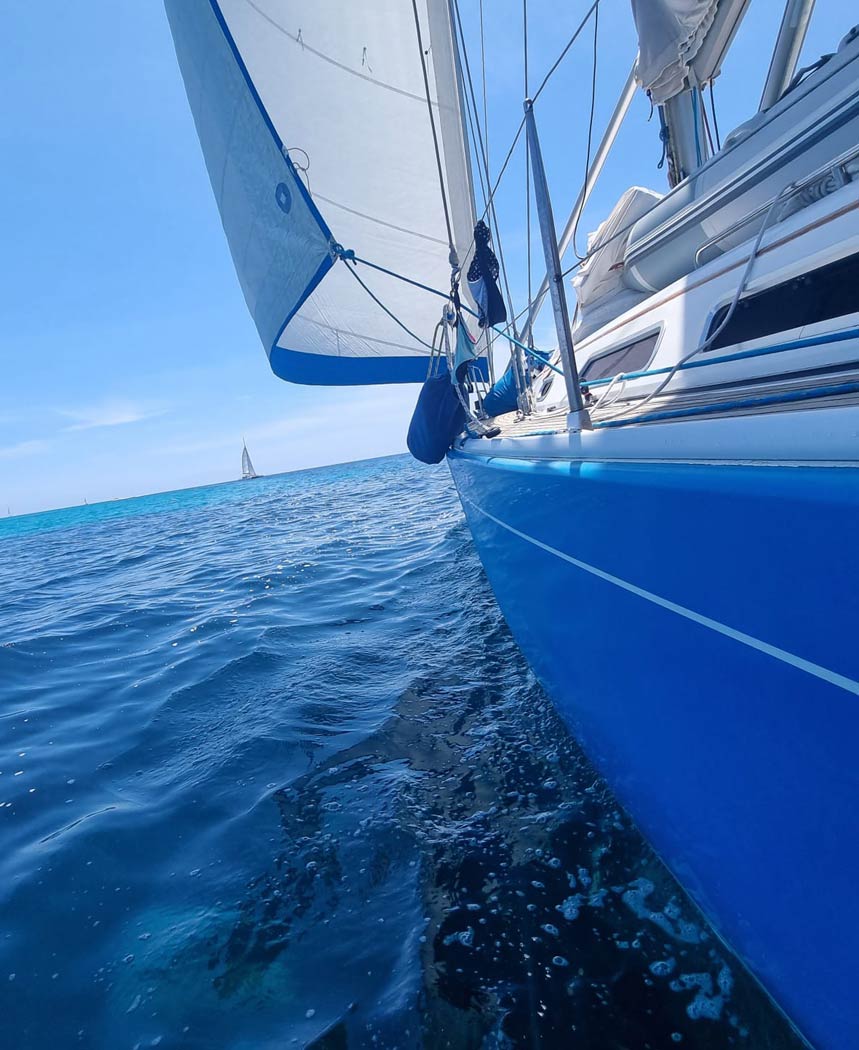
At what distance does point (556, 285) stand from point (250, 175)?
322 cm

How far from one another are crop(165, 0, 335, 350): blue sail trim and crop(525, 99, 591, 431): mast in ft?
6.36

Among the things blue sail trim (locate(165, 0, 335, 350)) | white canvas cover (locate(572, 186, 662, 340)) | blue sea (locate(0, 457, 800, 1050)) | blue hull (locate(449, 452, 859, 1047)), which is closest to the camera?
blue hull (locate(449, 452, 859, 1047))

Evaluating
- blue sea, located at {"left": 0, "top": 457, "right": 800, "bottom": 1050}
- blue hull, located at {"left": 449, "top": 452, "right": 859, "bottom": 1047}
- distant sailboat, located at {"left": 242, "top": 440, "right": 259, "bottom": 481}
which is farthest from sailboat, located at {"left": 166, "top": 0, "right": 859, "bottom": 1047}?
distant sailboat, located at {"left": 242, "top": 440, "right": 259, "bottom": 481}

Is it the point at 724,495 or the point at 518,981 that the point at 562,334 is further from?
the point at 518,981

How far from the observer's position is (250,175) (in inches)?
146

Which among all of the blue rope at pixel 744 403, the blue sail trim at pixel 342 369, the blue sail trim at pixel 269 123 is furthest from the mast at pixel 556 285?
the blue sail trim at pixel 342 369

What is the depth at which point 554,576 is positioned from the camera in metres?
1.88

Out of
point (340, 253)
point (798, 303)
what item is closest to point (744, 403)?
point (798, 303)

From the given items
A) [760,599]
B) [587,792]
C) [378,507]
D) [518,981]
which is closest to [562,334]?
[760,599]

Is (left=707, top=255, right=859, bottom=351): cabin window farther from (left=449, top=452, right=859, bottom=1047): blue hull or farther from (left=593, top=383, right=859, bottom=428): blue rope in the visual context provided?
(left=449, top=452, right=859, bottom=1047): blue hull

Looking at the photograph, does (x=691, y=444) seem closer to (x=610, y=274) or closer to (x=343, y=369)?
(x=610, y=274)

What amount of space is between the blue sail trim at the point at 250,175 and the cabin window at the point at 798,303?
2.34 metres

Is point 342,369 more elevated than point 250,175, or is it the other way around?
point 250,175

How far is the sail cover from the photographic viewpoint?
3.51 m
